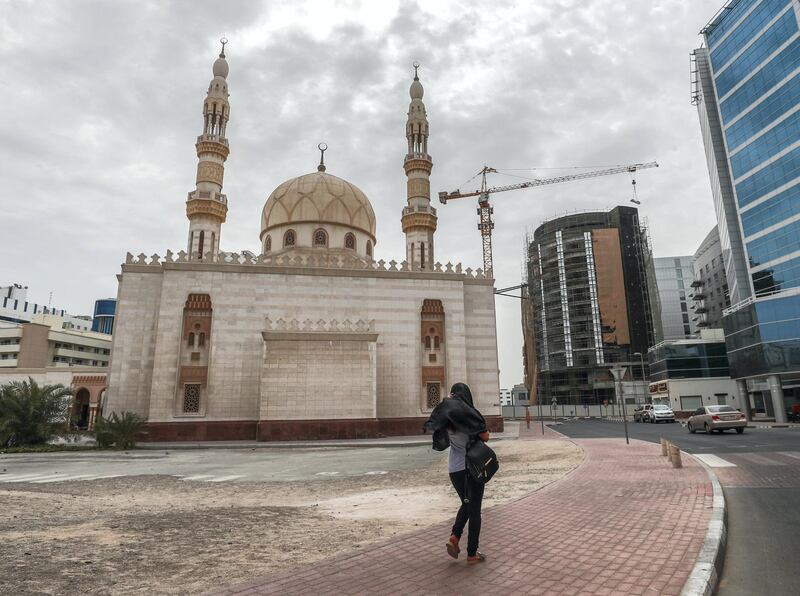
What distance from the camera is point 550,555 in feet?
17.7

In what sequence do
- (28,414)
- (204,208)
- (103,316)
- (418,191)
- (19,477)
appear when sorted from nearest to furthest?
(19,477) → (28,414) → (204,208) → (418,191) → (103,316)

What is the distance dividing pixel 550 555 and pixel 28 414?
87.1 ft

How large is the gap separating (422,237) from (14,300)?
7959 cm

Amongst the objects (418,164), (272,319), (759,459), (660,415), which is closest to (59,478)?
(272,319)

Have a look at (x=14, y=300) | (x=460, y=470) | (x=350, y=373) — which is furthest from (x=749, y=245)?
(x=14, y=300)

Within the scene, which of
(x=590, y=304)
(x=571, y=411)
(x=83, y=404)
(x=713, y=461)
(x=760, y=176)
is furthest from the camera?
(x=590, y=304)

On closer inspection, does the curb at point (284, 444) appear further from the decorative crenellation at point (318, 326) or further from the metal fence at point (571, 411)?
the metal fence at point (571, 411)

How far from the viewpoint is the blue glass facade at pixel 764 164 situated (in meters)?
41.2

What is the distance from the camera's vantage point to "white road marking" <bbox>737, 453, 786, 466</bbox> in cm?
1229

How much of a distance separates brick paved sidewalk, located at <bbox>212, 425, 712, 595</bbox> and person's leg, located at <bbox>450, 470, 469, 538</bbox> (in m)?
0.31

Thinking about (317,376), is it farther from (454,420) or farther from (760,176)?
(760,176)

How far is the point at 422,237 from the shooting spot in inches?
1452

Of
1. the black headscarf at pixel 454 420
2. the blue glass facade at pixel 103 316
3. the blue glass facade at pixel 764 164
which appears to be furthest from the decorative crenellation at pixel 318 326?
the blue glass facade at pixel 103 316

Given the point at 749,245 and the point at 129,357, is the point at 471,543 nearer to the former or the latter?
the point at 129,357
